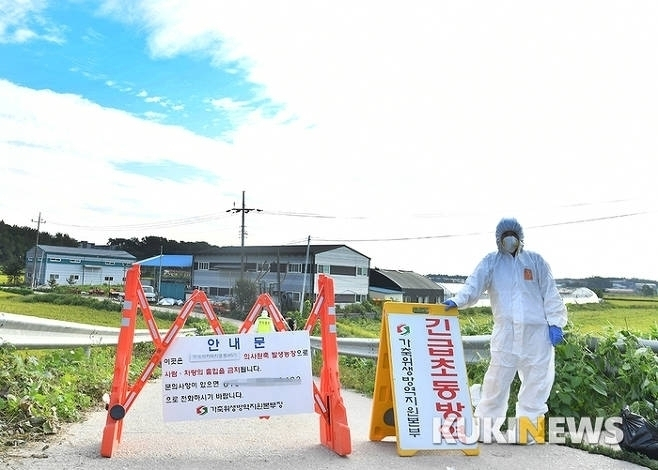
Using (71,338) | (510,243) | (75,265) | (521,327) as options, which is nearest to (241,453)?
(521,327)

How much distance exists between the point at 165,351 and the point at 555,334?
369 centimetres

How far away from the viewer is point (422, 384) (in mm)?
5090

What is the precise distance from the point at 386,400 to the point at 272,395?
112cm

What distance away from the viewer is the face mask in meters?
5.56

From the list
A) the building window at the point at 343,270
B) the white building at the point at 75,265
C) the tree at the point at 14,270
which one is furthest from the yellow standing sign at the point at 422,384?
the tree at the point at 14,270

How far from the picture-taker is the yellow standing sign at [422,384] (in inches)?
189

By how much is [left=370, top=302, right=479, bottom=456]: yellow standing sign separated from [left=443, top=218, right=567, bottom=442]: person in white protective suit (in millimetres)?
375

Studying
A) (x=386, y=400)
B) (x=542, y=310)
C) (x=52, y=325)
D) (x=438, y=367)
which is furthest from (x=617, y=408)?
(x=52, y=325)

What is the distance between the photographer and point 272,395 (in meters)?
4.88

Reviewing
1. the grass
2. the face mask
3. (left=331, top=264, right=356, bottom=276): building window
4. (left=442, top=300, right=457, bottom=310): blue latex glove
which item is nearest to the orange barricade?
the grass

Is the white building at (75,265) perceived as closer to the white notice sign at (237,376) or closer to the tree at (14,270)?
the tree at (14,270)

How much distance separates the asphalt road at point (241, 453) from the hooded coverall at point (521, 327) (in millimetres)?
483

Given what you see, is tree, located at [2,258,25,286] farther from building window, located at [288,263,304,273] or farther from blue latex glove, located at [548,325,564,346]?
blue latex glove, located at [548,325,564,346]

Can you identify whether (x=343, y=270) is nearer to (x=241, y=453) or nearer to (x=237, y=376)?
(x=237, y=376)
